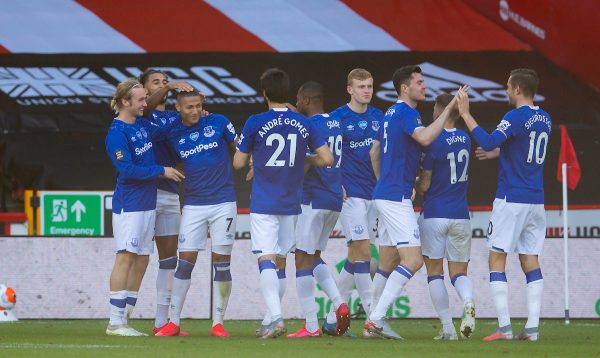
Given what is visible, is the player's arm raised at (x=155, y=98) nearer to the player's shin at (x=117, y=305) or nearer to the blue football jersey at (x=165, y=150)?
the blue football jersey at (x=165, y=150)

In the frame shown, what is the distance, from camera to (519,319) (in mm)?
14133

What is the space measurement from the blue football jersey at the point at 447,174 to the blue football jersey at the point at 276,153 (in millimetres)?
928

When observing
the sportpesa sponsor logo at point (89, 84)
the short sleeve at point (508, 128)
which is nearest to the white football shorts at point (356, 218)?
the short sleeve at point (508, 128)

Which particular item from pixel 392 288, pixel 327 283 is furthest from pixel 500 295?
pixel 327 283

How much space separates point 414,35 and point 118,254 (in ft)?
20.7

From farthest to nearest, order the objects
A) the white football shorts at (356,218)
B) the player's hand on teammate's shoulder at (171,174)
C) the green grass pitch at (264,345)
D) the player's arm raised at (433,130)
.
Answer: the white football shorts at (356,218) < the player's hand on teammate's shoulder at (171,174) < the player's arm raised at (433,130) < the green grass pitch at (264,345)

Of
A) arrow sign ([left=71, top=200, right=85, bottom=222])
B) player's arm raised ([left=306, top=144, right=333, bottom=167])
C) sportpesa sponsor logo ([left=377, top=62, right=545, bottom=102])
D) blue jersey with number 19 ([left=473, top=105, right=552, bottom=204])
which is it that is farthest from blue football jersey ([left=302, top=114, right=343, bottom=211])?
sportpesa sponsor logo ([left=377, top=62, right=545, bottom=102])

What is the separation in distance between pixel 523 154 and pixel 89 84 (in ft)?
22.0

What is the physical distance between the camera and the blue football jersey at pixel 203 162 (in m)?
11.0

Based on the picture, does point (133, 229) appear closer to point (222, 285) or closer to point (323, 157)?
point (222, 285)

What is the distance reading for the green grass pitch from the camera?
30.4ft

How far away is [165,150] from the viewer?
446 inches

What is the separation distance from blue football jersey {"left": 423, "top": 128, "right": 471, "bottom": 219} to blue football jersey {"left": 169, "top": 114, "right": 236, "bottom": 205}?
62.0 inches

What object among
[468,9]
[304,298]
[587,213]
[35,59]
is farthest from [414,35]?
[304,298]
